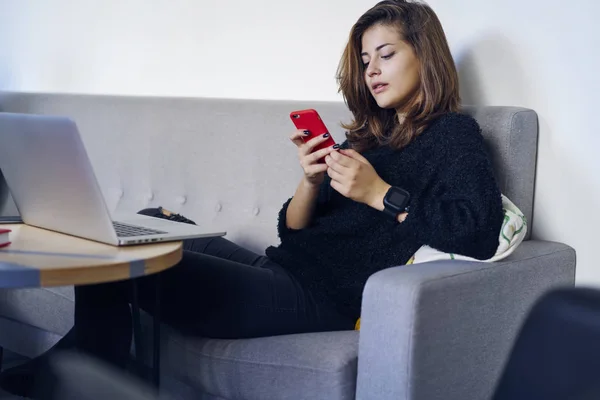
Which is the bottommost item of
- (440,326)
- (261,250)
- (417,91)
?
(261,250)

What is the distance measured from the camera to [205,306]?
1.54 metres

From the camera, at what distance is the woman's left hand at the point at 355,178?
153 centimetres

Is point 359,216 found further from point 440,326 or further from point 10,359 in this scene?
point 10,359

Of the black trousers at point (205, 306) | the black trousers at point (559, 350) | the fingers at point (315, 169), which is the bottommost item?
the black trousers at point (205, 306)

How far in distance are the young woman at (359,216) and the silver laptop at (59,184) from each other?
18 centimetres

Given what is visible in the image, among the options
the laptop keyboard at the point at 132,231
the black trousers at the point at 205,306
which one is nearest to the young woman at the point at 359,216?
the black trousers at the point at 205,306

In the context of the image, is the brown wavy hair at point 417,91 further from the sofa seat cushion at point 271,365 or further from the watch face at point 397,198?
the sofa seat cushion at point 271,365

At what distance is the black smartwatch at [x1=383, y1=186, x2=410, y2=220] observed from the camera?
1517 millimetres

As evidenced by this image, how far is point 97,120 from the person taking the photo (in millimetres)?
2506

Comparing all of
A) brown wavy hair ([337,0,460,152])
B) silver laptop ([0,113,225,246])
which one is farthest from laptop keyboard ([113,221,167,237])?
brown wavy hair ([337,0,460,152])

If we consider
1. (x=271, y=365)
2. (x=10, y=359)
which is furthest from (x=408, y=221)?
(x=10, y=359)

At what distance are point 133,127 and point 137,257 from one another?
4.41ft

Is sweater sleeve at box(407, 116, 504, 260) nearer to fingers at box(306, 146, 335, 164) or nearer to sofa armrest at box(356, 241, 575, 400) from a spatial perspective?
sofa armrest at box(356, 241, 575, 400)

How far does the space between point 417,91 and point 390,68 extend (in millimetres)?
86
